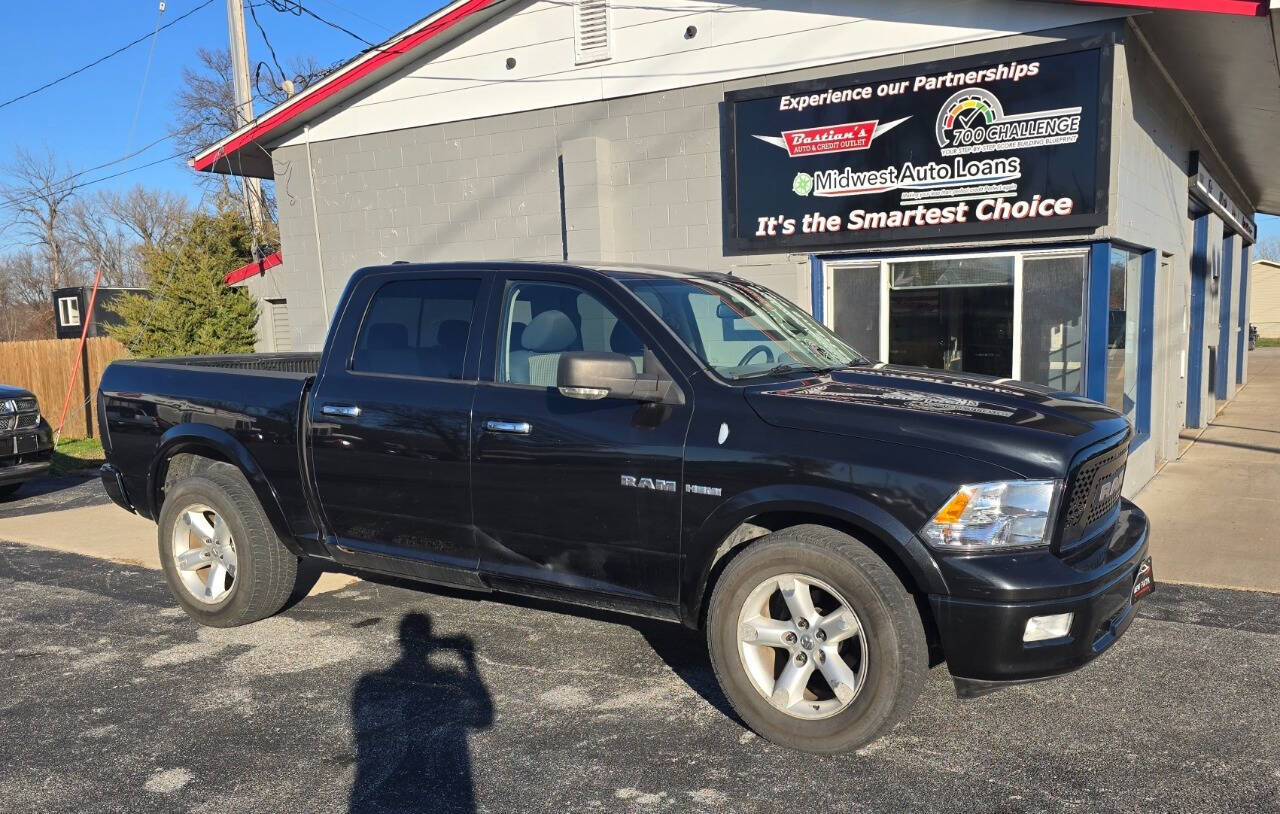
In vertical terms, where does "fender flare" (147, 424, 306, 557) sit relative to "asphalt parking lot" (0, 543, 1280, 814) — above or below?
above

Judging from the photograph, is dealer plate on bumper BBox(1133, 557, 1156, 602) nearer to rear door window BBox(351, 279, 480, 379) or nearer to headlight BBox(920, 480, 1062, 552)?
headlight BBox(920, 480, 1062, 552)

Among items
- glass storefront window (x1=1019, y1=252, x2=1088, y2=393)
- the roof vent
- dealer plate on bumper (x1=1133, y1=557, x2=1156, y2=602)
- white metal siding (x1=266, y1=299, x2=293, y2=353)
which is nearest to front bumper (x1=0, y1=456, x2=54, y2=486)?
white metal siding (x1=266, y1=299, x2=293, y2=353)

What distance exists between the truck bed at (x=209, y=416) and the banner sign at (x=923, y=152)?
5.41 m

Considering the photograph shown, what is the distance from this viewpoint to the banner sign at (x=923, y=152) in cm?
799

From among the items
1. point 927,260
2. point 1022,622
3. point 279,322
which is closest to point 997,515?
point 1022,622

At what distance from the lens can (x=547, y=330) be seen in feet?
15.5

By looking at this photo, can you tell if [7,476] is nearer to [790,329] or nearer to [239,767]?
[239,767]

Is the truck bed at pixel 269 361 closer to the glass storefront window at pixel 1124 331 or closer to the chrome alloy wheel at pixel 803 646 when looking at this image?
the chrome alloy wheel at pixel 803 646

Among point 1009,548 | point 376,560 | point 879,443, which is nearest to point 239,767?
point 376,560

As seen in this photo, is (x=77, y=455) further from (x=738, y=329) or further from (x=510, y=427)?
(x=738, y=329)

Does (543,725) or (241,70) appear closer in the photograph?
(543,725)

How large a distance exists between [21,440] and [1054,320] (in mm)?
9984

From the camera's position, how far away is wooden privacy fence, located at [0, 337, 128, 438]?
1672 cm

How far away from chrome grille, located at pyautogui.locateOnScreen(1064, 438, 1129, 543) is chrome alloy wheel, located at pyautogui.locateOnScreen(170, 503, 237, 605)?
4299mm
